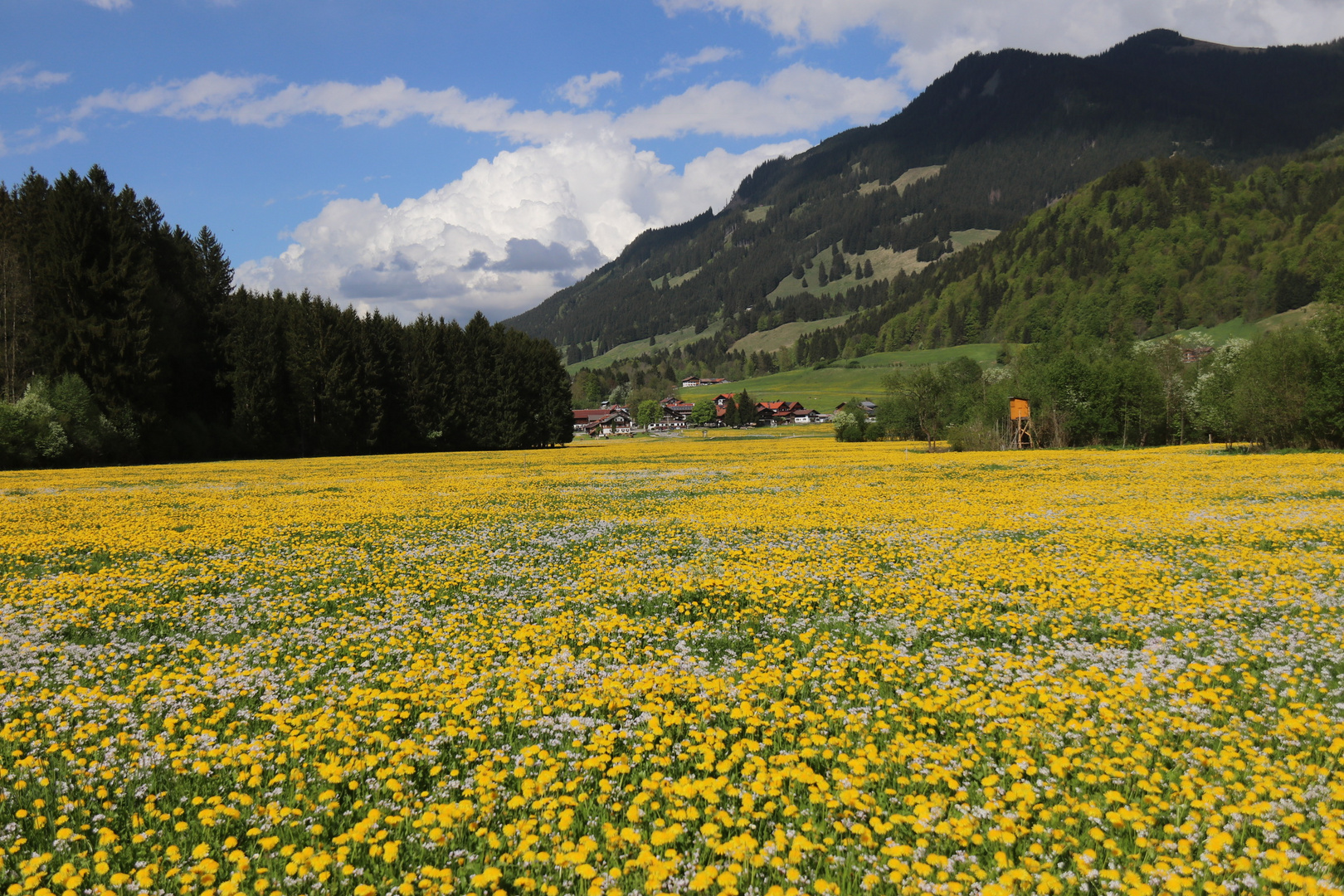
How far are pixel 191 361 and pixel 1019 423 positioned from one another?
288ft

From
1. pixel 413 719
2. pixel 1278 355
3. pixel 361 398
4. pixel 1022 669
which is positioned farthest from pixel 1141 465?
pixel 361 398

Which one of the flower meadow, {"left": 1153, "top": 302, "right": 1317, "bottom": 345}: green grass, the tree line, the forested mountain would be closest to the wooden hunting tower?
the tree line

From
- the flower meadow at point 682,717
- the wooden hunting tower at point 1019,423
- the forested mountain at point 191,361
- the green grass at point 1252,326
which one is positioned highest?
the green grass at point 1252,326

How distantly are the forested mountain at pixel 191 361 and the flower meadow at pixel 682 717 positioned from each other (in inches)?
2126

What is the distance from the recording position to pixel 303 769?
20.0 ft

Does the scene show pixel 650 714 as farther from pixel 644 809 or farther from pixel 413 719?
pixel 413 719

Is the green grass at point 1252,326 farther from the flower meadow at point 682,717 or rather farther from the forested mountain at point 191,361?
the flower meadow at point 682,717

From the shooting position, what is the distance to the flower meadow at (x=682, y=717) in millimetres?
4664

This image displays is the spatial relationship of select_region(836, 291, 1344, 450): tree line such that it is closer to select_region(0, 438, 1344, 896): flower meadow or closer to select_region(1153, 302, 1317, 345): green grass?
select_region(0, 438, 1344, 896): flower meadow

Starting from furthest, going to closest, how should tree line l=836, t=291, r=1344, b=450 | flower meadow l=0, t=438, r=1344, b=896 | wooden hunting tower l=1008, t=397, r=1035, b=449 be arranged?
→ wooden hunting tower l=1008, t=397, r=1035, b=449 < tree line l=836, t=291, r=1344, b=450 < flower meadow l=0, t=438, r=1344, b=896

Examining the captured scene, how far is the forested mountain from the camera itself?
56.8m

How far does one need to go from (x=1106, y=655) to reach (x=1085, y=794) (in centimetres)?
402

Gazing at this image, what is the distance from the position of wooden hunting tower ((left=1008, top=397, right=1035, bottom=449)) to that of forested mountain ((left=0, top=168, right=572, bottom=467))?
212 feet

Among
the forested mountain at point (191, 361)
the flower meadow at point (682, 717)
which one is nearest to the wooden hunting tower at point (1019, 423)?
the flower meadow at point (682, 717)
